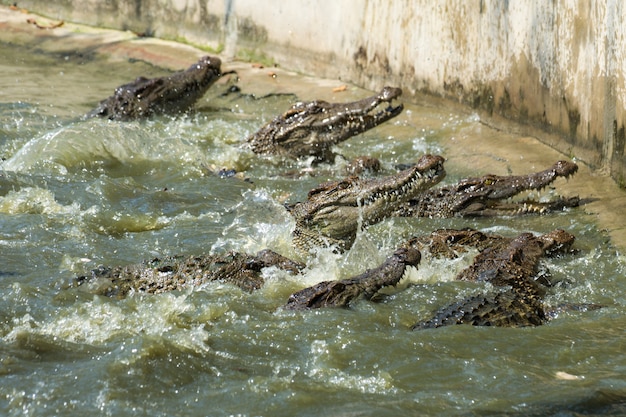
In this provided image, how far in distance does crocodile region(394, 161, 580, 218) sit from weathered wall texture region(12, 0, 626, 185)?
2.40ft

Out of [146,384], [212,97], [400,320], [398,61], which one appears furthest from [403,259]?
[212,97]

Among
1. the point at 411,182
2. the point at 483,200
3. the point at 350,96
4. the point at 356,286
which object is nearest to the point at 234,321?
the point at 356,286

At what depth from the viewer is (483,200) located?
850 cm

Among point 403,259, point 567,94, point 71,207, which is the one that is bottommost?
point 71,207

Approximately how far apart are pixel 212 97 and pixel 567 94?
233 inches

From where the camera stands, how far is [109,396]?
4.77 meters

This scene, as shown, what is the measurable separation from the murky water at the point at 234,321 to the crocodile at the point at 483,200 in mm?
133

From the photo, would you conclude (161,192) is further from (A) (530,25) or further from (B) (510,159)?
(A) (530,25)

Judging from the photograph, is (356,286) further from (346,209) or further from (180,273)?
(346,209)

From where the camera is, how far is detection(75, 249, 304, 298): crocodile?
6.55m

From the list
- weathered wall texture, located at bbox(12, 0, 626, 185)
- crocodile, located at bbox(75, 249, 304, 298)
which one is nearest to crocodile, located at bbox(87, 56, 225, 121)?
weathered wall texture, located at bbox(12, 0, 626, 185)

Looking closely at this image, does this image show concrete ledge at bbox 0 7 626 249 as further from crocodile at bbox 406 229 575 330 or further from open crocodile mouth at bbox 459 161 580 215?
crocodile at bbox 406 229 575 330

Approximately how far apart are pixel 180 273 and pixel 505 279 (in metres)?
2.18

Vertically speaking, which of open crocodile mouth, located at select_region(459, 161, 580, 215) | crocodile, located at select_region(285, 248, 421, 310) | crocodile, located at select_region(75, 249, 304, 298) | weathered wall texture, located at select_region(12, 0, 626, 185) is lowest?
crocodile, located at select_region(75, 249, 304, 298)
